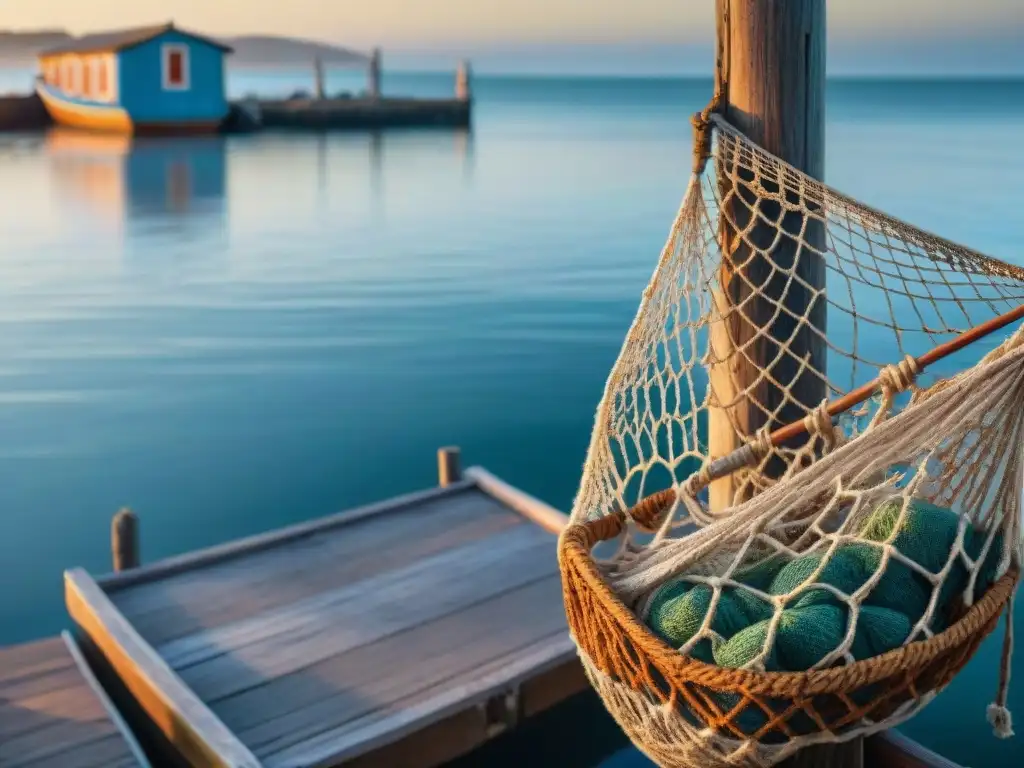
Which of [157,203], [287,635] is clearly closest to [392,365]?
[287,635]

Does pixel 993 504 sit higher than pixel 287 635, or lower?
higher

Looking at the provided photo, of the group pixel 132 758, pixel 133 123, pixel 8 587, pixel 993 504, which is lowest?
pixel 8 587

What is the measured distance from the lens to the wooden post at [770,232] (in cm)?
235

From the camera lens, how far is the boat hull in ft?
100

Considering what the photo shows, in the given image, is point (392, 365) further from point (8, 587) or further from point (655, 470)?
point (8, 587)

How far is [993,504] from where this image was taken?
203cm

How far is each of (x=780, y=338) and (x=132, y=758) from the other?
2.13m

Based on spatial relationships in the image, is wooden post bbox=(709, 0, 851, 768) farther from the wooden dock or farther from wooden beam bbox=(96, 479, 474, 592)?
the wooden dock

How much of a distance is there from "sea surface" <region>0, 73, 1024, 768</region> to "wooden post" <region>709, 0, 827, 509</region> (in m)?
2.23

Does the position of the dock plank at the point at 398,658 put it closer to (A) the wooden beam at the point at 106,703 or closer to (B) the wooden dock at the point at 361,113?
(A) the wooden beam at the point at 106,703

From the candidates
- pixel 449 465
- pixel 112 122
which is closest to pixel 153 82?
pixel 112 122

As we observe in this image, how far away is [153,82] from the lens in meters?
30.3

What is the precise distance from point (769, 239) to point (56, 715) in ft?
8.32

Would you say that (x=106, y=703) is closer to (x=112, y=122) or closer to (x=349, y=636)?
(x=349, y=636)
